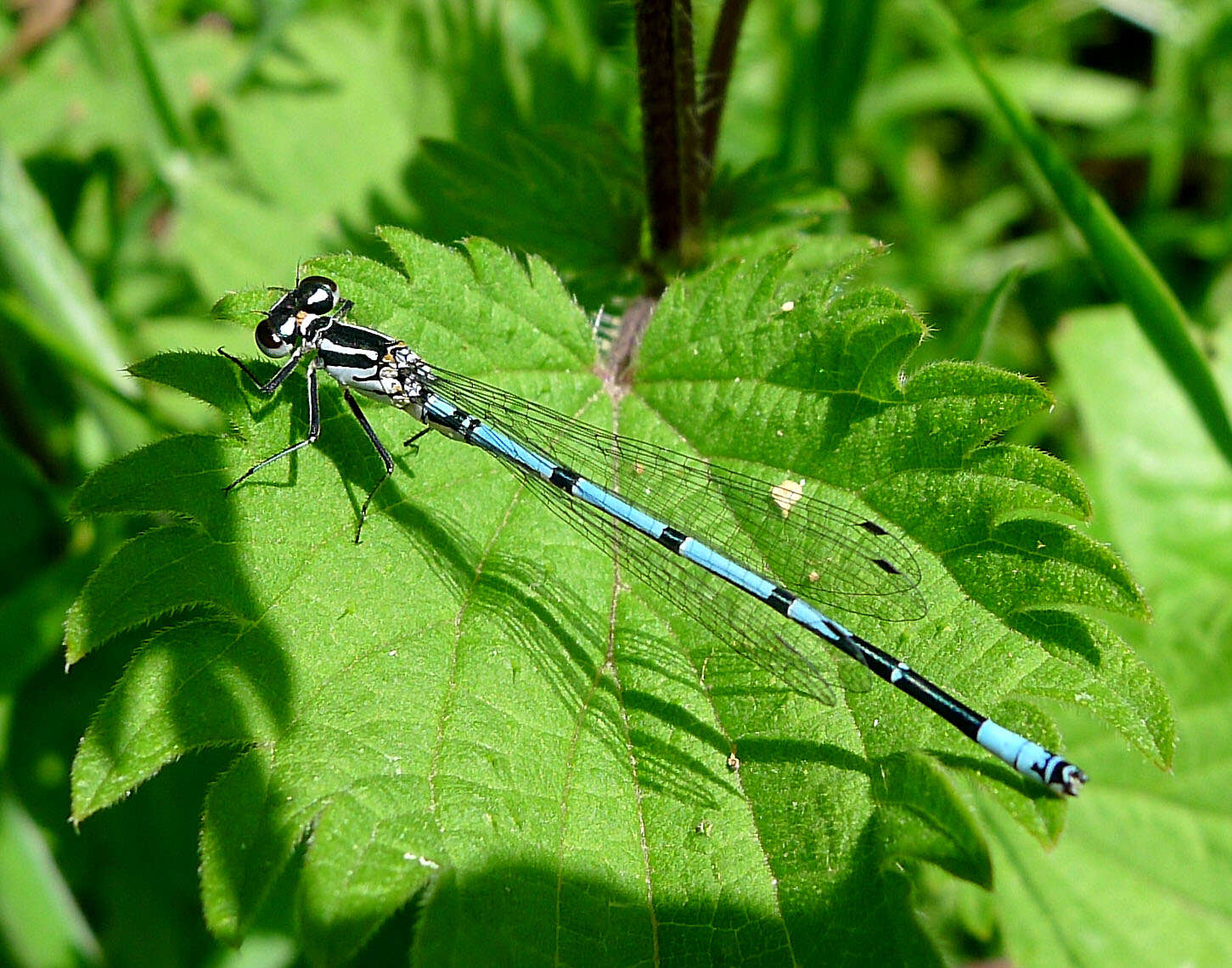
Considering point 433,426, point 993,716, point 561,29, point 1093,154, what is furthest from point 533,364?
point 1093,154

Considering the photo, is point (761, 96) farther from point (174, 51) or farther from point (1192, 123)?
point (174, 51)

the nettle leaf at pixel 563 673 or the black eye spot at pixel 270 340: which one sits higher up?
the black eye spot at pixel 270 340

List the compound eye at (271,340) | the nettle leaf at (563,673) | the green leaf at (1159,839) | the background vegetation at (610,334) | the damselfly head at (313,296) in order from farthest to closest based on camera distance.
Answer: the green leaf at (1159,839) → the damselfly head at (313,296) → the compound eye at (271,340) → the background vegetation at (610,334) → the nettle leaf at (563,673)

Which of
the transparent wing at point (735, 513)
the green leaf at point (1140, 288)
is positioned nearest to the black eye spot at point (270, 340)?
the transparent wing at point (735, 513)

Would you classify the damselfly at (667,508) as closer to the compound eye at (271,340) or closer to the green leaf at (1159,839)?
the compound eye at (271,340)

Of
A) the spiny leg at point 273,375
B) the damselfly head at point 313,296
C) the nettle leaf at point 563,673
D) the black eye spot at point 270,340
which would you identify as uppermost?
the damselfly head at point 313,296

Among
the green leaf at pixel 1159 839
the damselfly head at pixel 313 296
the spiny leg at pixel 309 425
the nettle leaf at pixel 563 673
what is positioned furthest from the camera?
the green leaf at pixel 1159 839

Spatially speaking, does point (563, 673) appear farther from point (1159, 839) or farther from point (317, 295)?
point (1159, 839)

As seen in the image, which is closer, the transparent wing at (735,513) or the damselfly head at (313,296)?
the transparent wing at (735,513)

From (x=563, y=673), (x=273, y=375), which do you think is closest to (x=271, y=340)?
(x=273, y=375)
